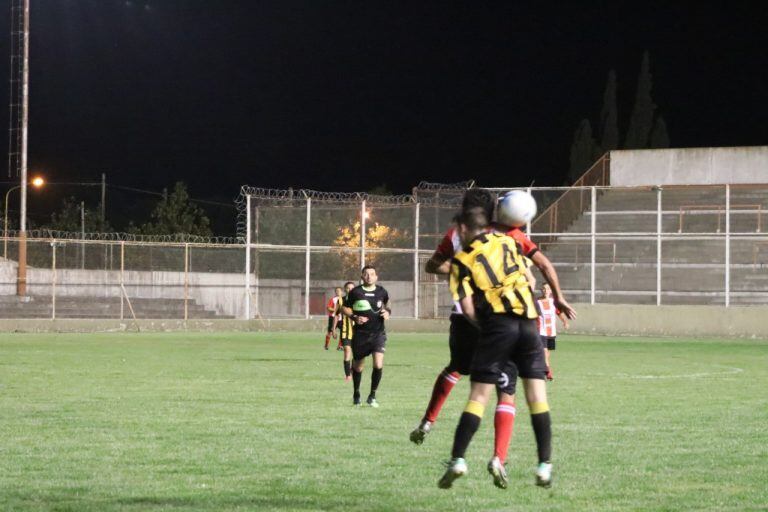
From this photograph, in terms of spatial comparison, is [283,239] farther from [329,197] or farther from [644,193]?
[644,193]

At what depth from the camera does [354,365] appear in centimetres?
1758

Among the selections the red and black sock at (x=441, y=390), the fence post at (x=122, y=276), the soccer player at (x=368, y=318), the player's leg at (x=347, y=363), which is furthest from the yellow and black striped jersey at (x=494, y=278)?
the fence post at (x=122, y=276)

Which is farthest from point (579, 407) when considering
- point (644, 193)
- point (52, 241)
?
point (644, 193)

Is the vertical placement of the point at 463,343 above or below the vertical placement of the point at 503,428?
above

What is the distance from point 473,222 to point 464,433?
1.46 meters

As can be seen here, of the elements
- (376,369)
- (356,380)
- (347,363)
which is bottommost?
(347,363)

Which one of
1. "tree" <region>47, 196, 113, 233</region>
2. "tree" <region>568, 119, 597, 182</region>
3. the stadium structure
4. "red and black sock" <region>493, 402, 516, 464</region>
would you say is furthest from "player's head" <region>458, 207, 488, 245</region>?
"tree" <region>568, 119, 597, 182</region>

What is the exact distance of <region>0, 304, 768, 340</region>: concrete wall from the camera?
44.0 metres

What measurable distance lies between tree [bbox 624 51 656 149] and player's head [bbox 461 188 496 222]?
304 ft

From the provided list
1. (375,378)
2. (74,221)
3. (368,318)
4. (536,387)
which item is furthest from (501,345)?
(74,221)

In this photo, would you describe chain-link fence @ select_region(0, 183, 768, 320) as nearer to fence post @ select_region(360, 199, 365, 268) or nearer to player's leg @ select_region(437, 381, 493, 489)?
fence post @ select_region(360, 199, 365, 268)

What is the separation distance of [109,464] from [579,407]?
749cm

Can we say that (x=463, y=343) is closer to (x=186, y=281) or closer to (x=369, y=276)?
(x=369, y=276)

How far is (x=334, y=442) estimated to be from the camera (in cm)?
1270
